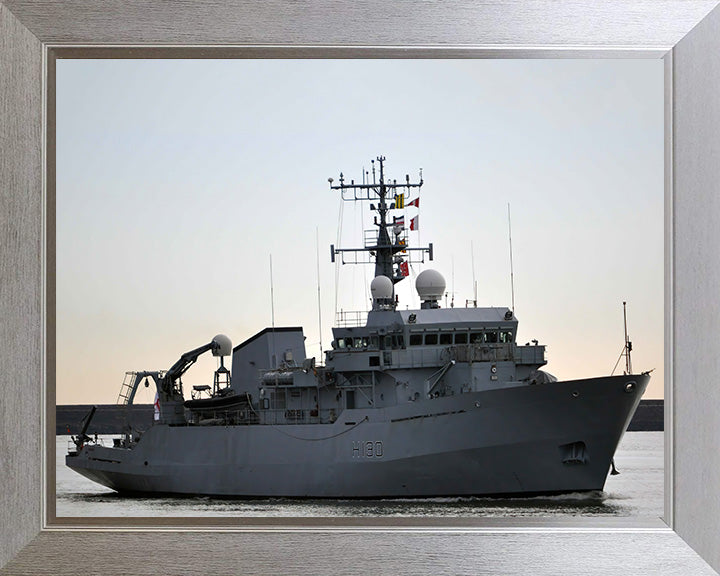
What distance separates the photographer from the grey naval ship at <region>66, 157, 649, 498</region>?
450 inches

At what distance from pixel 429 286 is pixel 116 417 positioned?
4.29m

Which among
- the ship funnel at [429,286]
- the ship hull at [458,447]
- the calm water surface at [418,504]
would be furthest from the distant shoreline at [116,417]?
the ship funnel at [429,286]

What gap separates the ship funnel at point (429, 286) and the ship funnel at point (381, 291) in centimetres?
55

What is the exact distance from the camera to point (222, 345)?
1062cm

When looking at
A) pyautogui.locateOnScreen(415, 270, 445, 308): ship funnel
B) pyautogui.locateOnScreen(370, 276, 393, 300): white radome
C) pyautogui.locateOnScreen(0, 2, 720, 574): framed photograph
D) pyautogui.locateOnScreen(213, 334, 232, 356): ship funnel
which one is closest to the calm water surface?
pyautogui.locateOnScreen(213, 334, 232, 356): ship funnel

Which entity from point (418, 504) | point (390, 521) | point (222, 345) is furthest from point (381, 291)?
point (390, 521)

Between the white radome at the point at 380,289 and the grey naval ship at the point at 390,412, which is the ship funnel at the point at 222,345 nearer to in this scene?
the grey naval ship at the point at 390,412

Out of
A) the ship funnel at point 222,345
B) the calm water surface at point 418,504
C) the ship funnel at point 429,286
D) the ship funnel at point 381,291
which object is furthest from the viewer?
the ship funnel at point 381,291

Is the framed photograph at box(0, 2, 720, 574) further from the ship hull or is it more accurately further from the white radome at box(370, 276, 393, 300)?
the white radome at box(370, 276, 393, 300)

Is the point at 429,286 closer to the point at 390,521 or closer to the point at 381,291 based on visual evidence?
the point at 381,291

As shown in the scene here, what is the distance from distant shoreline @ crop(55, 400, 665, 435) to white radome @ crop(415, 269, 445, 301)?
121 inches

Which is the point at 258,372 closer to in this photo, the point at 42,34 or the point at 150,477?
the point at 150,477

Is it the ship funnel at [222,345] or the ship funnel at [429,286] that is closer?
the ship funnel at [222,345]

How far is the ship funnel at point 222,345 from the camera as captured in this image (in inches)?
372
